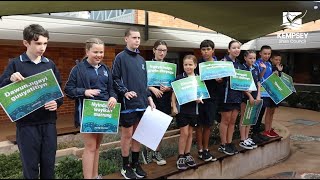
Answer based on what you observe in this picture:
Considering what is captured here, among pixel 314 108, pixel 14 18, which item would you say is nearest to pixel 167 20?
pixel 14 18

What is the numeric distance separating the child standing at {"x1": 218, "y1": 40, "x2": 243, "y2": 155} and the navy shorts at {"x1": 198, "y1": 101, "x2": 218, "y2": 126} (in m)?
0.40

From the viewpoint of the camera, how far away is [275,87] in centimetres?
638

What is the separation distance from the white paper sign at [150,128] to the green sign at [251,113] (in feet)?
6.76

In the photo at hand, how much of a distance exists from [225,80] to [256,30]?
2.90 m

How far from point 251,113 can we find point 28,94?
12.3ft

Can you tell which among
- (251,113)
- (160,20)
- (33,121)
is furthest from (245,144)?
(160,20)

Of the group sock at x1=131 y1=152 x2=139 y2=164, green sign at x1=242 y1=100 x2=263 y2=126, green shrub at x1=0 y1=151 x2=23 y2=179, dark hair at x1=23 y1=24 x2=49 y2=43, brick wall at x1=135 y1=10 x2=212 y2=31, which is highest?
brick wall at x1=135 y1=10 x2=212 y2=31

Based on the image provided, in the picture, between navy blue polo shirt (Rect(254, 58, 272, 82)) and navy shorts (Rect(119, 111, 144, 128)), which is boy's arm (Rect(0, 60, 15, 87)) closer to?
navy shorts (Rect(119, 111, 144, 128))

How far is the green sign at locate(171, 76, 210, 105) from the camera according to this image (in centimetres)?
464

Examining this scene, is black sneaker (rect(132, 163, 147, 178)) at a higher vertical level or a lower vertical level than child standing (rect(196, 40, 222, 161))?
lower

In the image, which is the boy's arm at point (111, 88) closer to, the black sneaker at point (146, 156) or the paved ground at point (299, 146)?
the black sneaker at point (146, 156)

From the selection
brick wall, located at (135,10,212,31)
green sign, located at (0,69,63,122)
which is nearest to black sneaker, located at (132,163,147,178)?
green sign, located at (0,69,63,122)

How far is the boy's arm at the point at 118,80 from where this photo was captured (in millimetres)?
4129

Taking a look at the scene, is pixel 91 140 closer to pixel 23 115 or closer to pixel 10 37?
pixel 23 115
